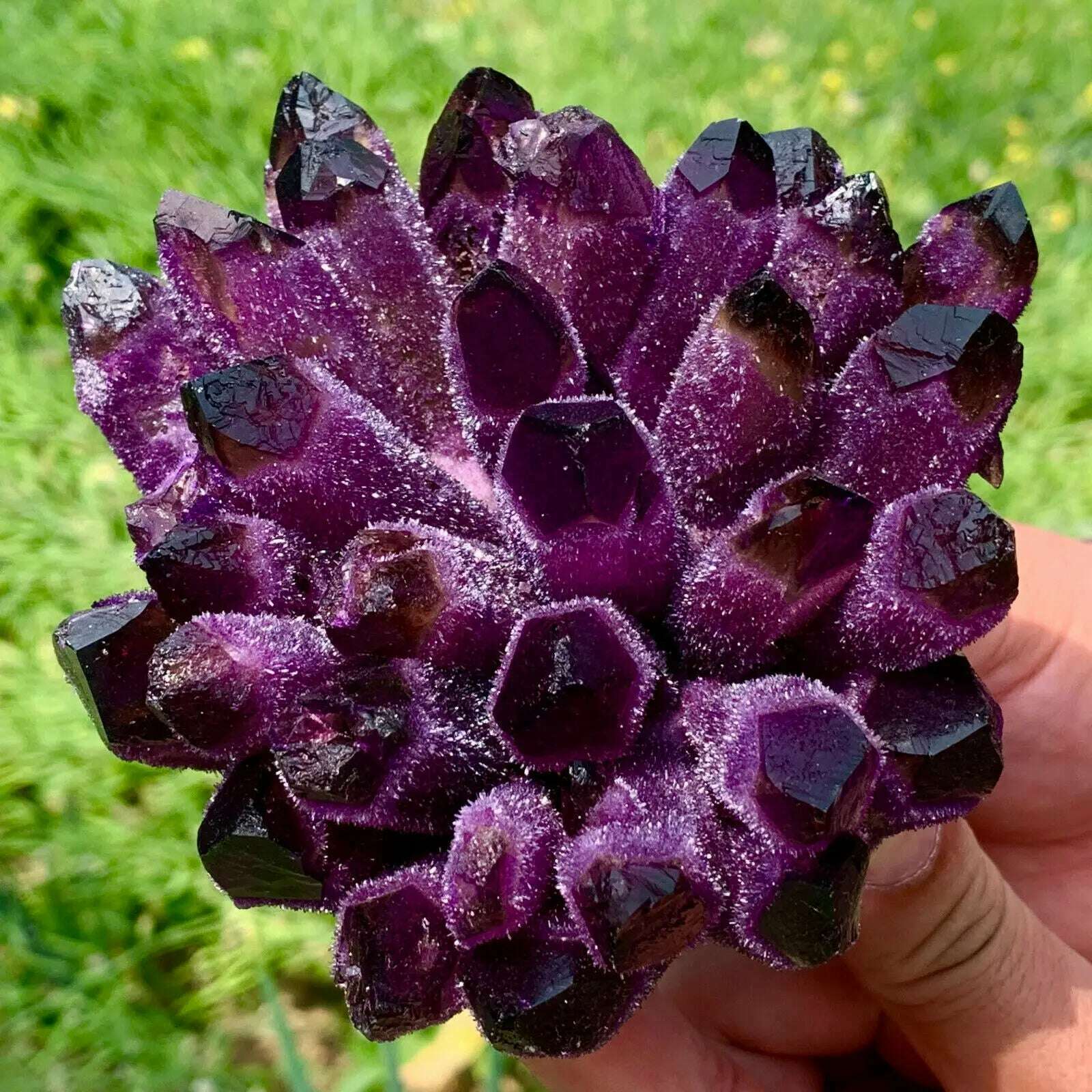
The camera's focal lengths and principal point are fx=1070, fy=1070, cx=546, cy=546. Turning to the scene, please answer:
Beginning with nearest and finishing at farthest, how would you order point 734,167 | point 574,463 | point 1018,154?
1. point 574,463
2. point 734,167
3. point 1018,154

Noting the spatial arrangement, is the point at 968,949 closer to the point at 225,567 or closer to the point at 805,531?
the point at 805,531

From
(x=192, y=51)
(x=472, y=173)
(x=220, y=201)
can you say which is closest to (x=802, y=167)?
(x=472, y=173)

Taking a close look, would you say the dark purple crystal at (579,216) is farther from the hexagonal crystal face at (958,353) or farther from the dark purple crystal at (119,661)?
the dark purple crystal at (119,661)

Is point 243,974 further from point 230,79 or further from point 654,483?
point 230,79

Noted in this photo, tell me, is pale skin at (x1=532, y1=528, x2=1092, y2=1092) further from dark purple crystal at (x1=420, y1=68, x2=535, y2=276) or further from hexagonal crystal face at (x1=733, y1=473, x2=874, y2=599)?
dark purple crystal at (x1=420, y1=68, x2=535, y2=276)

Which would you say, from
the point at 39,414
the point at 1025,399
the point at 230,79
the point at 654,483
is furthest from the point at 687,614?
the point at 230,79

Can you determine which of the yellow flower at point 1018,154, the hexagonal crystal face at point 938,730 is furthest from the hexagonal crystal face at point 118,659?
the yellow flower at point 1018,154
